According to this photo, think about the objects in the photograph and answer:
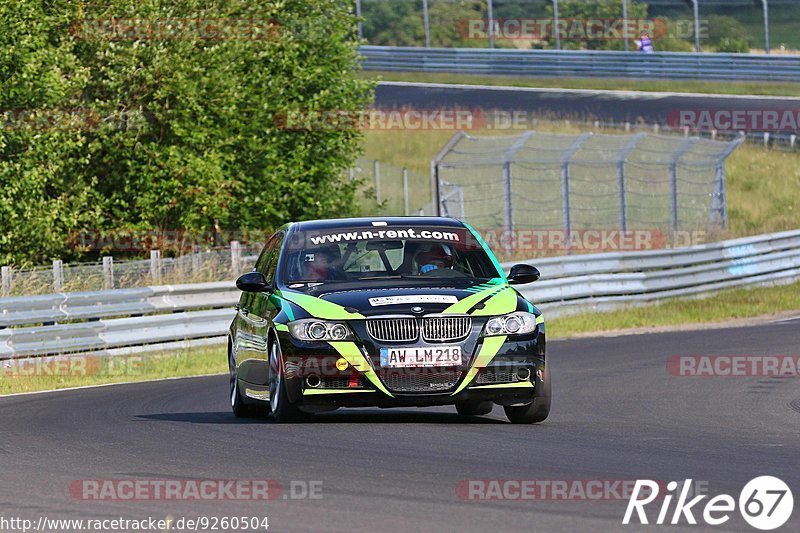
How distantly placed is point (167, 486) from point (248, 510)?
0.95 m

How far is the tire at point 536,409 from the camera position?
11.1 metres

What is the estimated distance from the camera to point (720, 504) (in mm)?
7020

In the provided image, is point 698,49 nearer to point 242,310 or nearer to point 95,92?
point 95,92

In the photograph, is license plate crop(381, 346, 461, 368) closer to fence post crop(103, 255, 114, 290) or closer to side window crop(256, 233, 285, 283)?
side window crop(256, 233, 285, 283)

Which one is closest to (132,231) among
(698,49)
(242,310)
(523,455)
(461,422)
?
(242,310)

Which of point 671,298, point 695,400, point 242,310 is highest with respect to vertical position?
point 242,310

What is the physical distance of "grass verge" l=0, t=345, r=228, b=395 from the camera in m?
17.2

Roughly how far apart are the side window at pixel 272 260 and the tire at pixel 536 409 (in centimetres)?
212

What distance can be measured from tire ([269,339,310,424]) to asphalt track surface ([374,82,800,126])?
1249 inches

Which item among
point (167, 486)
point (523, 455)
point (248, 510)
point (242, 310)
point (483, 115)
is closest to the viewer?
point (248, 510)

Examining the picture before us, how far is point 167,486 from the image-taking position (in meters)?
7.97

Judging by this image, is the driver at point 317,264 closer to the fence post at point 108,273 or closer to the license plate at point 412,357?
the license plate at point 412,357

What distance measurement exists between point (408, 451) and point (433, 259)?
2.82 m

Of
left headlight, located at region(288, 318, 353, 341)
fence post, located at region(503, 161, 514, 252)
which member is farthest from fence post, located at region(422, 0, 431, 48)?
left headlight, located at region(288, 318, 353, 341)
